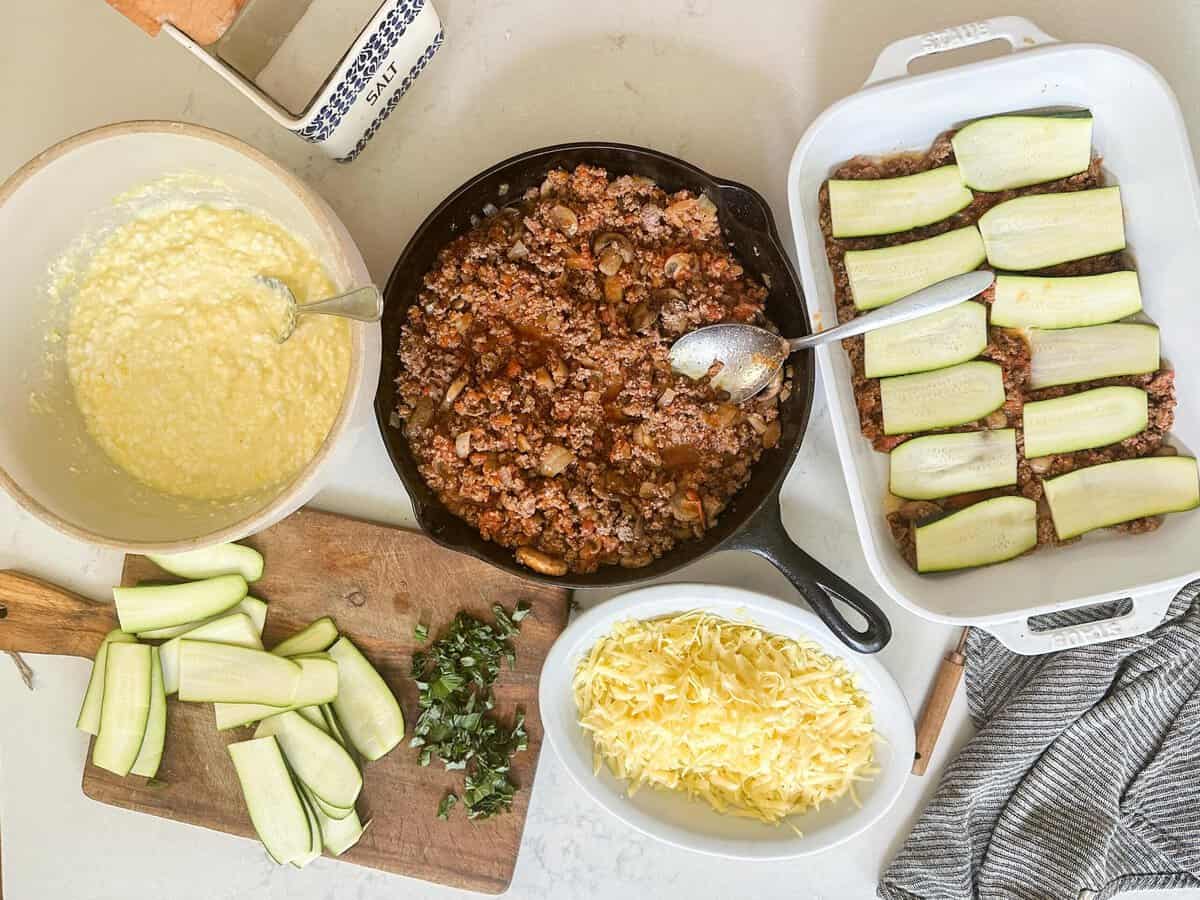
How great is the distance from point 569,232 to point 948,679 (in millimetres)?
1605

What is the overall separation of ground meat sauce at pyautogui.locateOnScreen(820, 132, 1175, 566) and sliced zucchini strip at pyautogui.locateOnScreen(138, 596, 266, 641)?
5.74 ft

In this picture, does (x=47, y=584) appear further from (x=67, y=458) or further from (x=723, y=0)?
(x=723, y=0)

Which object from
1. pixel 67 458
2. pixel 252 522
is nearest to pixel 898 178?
pixel 252 522

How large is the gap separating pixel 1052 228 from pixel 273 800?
2.62 meters

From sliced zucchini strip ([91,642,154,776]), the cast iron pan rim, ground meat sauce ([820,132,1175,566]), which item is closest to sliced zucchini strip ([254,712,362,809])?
sliced zucchini strip ([91,642,154,776])

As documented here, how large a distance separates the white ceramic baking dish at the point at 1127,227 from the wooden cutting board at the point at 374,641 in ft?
3.25

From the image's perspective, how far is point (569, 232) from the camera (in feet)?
7.66

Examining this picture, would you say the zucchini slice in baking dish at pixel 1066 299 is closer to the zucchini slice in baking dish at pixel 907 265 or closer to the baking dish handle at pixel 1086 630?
the zucchini slice in baking dish at pixel 907 265

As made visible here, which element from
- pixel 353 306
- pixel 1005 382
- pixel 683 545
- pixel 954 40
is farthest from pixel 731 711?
pixel 954 40

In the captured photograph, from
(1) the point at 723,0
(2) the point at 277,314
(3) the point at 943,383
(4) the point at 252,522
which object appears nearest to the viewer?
(4) the point at 252,522

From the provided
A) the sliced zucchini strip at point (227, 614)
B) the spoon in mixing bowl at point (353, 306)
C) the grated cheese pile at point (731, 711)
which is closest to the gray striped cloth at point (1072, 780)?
the grated cheese pile at point (731, 711)

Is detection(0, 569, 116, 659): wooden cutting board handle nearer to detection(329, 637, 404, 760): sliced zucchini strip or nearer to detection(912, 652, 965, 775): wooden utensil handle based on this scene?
detection(329, 637, 404, 760): sliced zucchini strip

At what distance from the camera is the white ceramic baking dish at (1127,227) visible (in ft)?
7.30

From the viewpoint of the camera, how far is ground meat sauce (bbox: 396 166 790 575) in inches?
90.7
